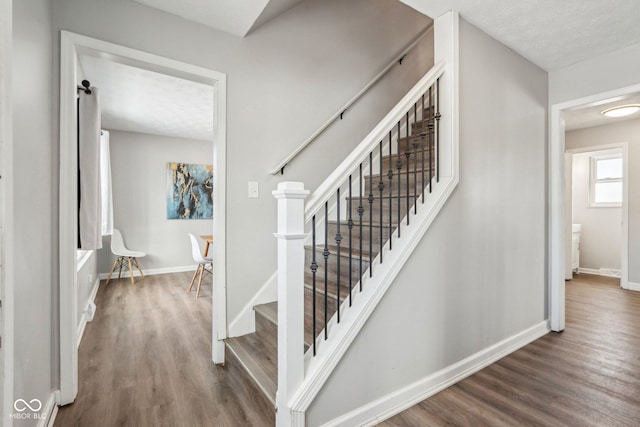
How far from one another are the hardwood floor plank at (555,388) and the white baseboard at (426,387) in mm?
35

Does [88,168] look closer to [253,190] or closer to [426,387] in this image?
[253,190]

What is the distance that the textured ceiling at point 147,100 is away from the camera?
119 inches

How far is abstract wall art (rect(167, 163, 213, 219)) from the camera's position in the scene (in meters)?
5.56

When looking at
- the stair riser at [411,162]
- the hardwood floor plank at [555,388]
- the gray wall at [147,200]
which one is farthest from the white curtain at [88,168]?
the gray wall at [147,200]

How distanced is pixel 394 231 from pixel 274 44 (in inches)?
69.5

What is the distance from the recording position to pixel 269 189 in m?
2.41

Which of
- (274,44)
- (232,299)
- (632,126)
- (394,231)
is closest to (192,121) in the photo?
(274,44)

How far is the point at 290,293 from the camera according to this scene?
1.39 m

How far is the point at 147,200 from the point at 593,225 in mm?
7990

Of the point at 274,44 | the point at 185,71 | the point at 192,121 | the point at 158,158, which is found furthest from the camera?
the point at 158,158

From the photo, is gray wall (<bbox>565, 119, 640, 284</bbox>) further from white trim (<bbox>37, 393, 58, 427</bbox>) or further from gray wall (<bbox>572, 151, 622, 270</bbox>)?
white trim (<bbox>37, 393, 58, 427</bbox>)

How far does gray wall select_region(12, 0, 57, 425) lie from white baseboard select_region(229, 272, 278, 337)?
3.35 feet

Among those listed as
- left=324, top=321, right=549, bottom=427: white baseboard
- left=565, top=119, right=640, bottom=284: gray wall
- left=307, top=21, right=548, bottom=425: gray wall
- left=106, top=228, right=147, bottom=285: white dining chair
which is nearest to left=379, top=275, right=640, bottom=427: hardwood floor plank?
left=324, top=321, right=549, bottom=427: white baseboard

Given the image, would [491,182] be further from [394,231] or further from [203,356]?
[203,356]
